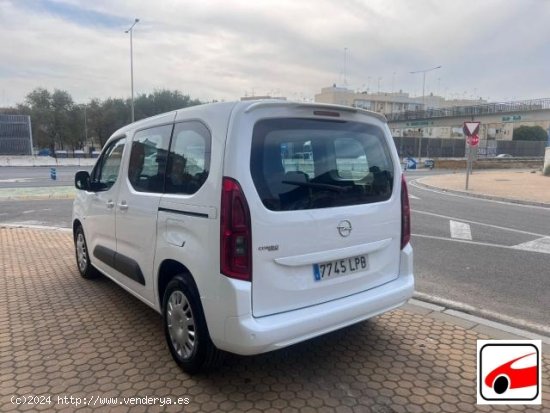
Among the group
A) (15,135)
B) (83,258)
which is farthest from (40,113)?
(83,258)

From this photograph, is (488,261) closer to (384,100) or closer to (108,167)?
(108,167)

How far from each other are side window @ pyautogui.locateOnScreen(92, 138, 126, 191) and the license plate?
2361 millimetres

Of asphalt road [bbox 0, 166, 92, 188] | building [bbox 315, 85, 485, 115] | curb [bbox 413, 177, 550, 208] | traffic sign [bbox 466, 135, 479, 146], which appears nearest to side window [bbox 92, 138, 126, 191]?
curb [bbox 413, 177, 550, 208]

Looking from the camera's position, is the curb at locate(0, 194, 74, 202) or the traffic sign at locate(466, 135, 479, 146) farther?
the traffic sign at locate(466, 135, 479, 146)

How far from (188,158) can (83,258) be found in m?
3.14

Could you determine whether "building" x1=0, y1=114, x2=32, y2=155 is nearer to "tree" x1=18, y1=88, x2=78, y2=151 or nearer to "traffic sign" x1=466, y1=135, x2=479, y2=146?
"tree" x1=18, y1=88, x2=78, y2=151

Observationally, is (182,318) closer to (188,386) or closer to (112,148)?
(188,386)

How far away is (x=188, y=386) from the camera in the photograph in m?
3.09

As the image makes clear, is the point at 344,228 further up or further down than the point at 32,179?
further up

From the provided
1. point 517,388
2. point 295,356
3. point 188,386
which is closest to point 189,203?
point 188,386

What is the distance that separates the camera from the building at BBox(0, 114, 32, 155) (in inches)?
1698

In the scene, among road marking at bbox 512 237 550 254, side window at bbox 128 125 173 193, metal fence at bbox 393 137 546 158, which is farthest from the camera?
metal fence at bbox 393 137 546 158

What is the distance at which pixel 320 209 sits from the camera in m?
3.04

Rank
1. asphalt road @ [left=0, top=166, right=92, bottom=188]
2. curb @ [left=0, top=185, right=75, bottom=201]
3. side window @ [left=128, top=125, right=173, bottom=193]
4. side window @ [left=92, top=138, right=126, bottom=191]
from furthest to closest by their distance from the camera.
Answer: asphalt road @ [left=0, top=166, right=92, bottom=188]
curb @ [left=0, top=185, right=75, bottom=201]
side window @ [left=92, top=138, right=126, bottom=191]
side window @ [left=128, top=125, right=173, bottom=193]
